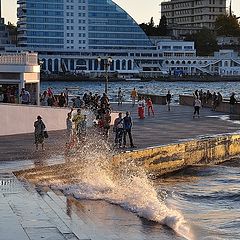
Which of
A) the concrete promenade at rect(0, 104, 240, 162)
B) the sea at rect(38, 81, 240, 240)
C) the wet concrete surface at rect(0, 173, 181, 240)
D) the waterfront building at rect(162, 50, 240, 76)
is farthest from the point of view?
the waterfront building at rect(162, 50, 240, 76)

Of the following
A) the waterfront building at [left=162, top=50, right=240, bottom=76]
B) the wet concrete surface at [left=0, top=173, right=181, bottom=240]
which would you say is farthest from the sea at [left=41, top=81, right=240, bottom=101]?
the wet concrete surface at [left=0, top=173, right=181, bottom=240]

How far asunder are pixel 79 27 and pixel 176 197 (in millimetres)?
155764

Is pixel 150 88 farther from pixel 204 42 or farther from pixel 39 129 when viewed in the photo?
pixel 39 129

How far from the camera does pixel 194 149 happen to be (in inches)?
979

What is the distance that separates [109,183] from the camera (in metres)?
17.4

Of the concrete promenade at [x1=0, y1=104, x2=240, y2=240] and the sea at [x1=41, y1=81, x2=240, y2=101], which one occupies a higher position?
the sea at [x1=41, y1=81, x2=240, y2=101]

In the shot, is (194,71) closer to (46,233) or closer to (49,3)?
(49,3)

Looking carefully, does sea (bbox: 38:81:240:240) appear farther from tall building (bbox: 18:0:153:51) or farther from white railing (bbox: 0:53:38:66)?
tall building (bbox: 18:0:153:51)

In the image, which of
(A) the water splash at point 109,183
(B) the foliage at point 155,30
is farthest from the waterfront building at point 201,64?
(A) the water splash at point 109,183

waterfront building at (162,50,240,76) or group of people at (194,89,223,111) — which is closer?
group of people at (194,89,223,111)

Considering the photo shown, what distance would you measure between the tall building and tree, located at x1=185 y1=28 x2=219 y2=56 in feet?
64.6

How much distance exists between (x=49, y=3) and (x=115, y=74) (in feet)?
84.4

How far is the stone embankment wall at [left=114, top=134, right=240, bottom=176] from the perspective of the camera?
21.8 m

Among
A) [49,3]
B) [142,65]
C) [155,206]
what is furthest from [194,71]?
[155,206]
